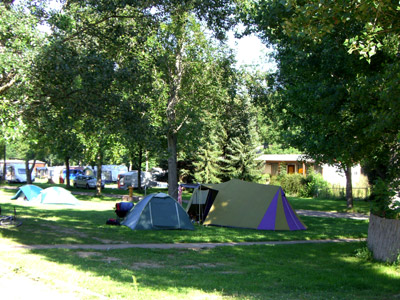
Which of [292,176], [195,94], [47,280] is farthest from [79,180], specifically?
[47,280]

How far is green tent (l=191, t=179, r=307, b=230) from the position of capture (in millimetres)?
17422

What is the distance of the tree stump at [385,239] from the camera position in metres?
10.4

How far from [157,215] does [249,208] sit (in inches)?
159

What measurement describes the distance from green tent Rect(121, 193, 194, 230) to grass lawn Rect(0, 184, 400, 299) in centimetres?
99

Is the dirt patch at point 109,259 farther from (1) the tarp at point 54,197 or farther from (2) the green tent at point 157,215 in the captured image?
(1) the tarp at point 54,197

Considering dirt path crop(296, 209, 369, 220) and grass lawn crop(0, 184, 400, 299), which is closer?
grass lawn crop(0, 184, 400, 299)

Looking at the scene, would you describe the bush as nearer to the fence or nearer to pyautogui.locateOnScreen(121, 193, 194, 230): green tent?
the fence

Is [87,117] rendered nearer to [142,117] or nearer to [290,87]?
[142,117]

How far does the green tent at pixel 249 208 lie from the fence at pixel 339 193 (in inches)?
790

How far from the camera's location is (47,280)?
7.30m

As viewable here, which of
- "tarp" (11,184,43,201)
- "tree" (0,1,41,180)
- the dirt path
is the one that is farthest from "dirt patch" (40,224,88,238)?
the dirt path

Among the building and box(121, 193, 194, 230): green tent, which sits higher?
the building

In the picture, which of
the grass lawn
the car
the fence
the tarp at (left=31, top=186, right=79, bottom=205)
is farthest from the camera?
the car

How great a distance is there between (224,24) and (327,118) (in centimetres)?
588
